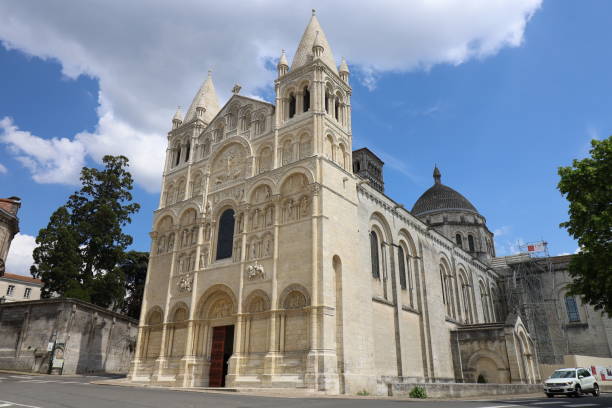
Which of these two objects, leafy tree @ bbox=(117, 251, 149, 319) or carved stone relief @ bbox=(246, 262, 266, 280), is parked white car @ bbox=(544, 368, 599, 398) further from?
leafy tree @ bbox=(117, 251, 149, 319)

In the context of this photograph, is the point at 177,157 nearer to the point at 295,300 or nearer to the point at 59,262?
the point at 59,262

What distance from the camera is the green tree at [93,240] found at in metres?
31.0

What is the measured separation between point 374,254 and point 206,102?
1731 cm

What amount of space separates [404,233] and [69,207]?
86.4ft

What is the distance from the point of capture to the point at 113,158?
3716 centimetres

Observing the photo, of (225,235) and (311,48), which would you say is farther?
(311,48)

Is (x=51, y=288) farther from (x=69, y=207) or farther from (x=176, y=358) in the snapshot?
(x=176, y=358)

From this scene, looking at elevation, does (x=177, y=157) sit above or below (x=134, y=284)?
above

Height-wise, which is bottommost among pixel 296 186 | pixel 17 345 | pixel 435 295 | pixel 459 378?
pixel 459 378

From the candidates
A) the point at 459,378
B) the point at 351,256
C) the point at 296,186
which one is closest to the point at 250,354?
the point at 351,256

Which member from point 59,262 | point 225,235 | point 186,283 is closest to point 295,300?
point 225,235

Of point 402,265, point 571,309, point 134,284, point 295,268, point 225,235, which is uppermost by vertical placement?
point 134,284

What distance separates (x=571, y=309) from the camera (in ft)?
139

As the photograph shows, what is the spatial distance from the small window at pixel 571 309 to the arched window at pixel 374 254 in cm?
2786
